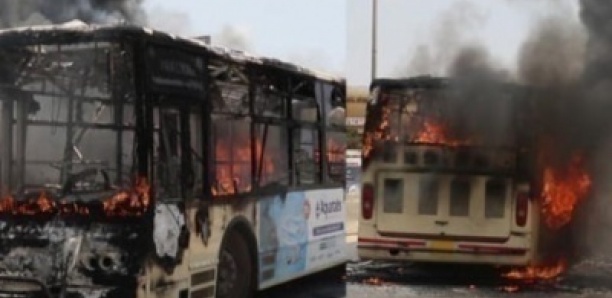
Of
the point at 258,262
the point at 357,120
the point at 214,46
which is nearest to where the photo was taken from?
the point at 214,46

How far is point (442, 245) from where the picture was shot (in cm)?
1313

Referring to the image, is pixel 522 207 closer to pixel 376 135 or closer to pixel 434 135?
pixel 434 135

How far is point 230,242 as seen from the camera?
969cm

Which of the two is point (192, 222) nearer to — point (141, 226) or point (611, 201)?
point (141, 226)

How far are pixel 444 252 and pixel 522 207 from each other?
1.15 m

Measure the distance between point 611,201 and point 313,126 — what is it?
563 cm

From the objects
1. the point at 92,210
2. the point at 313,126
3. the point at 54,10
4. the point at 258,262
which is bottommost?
the point at 258,262

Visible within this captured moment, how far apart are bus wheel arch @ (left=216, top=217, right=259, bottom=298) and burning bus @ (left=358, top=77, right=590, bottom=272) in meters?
3.42

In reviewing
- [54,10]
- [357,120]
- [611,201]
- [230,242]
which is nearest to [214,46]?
[230,242]

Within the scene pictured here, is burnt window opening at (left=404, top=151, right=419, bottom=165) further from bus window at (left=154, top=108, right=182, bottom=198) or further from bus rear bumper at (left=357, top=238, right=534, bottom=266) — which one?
bus window at (left=154, top=108, right=182, bottom=198)

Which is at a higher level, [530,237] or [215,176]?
[215,176]

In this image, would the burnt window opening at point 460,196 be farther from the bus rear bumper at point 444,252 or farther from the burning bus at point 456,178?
the bus rear bumper at point 444,252

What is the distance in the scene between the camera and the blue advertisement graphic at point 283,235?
34.4 ft

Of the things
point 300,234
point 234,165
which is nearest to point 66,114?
point 234,165
